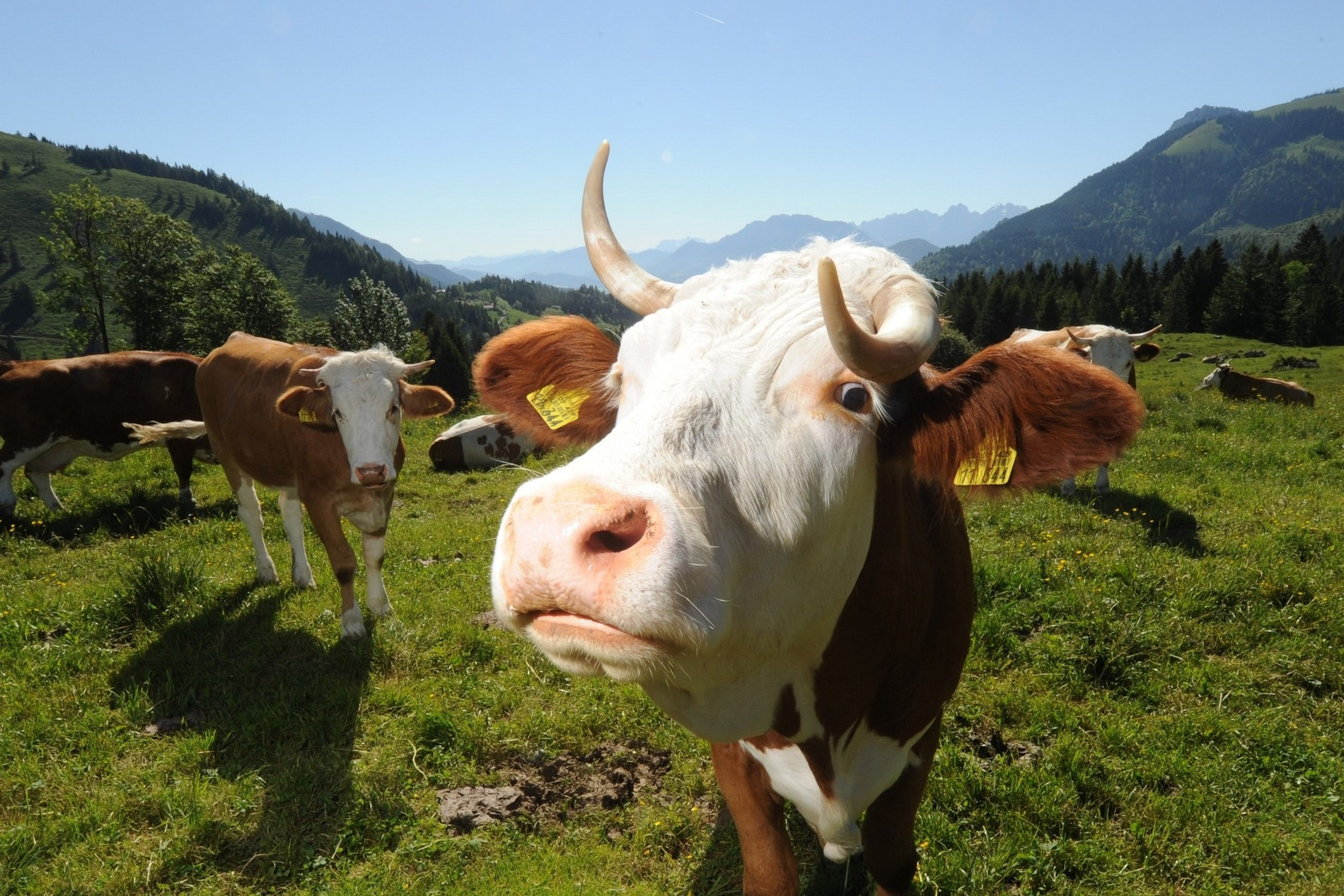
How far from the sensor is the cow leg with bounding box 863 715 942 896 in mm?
2633

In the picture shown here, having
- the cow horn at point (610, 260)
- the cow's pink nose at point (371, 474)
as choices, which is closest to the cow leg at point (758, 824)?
the cow horn at point (610, 260)

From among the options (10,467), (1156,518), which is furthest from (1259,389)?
(10,467)

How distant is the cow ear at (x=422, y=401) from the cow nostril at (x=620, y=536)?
4682 mm

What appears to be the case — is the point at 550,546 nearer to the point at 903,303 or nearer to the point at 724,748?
the point at 903,303

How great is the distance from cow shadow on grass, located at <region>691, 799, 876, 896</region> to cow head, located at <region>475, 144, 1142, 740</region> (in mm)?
1651

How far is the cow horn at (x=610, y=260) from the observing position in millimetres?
2361

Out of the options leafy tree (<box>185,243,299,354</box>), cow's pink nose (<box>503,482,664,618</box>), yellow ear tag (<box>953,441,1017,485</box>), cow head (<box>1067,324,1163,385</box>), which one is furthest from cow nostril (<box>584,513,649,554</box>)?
leafy tree (<box>185,243,299,354</box>)

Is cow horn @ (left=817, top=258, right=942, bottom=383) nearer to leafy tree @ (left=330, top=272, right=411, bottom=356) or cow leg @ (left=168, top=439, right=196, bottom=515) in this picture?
cow leg @ (left=168, top=439, right=196, bottom=515)

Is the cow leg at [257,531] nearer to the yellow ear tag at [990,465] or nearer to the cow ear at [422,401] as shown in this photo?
the cow ear at [422,401]

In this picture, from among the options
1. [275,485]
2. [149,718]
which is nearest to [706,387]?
[149,718]

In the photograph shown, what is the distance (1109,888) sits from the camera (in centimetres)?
308

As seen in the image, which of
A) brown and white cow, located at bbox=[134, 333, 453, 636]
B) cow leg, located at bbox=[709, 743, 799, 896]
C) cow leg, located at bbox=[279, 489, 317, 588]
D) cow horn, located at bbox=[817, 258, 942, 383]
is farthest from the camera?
cow leg, located at bbox=[279, 489, 317, 588]

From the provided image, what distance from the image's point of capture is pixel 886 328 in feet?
5.30

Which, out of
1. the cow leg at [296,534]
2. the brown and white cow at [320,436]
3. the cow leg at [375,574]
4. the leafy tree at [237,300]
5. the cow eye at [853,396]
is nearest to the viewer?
the cow eye at [853,396]
